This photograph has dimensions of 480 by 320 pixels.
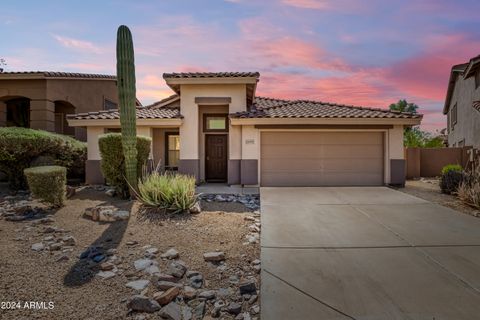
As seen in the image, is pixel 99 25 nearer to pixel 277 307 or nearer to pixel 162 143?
pixel 162 143

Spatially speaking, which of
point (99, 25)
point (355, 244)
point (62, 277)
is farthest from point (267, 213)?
point (99, 25)

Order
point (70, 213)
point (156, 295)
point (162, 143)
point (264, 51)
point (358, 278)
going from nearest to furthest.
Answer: point (156, 295) → point (358, 278) → point (70, 213) → point (264, 51) → point (162, 143)

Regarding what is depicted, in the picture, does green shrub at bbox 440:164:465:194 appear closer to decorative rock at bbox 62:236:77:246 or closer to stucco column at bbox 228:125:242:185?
stucco column at bbox 228:125:242:185

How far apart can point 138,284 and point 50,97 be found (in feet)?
49.9

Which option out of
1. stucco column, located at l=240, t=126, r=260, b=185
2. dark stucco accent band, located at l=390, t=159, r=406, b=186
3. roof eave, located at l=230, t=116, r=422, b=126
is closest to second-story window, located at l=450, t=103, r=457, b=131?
roof eave, located at l=230, t=116, r=422, b=126

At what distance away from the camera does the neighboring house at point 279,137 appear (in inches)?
478

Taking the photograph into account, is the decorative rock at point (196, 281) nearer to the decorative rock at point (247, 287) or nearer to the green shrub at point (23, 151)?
the decorative rock at point (247, 287)

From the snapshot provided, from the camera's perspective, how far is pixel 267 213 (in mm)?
7582

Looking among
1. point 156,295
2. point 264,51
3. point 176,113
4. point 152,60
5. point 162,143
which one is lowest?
point 156,295

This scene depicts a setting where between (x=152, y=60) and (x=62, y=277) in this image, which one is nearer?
(x=62, y=277)

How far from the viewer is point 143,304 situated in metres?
3.43

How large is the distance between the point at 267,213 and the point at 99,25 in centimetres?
753

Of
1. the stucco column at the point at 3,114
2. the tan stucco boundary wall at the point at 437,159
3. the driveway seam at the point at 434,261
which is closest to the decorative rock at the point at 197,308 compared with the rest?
the driveway seam at the point at 434,261

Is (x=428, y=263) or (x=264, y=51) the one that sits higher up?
(x=264, y=51)
